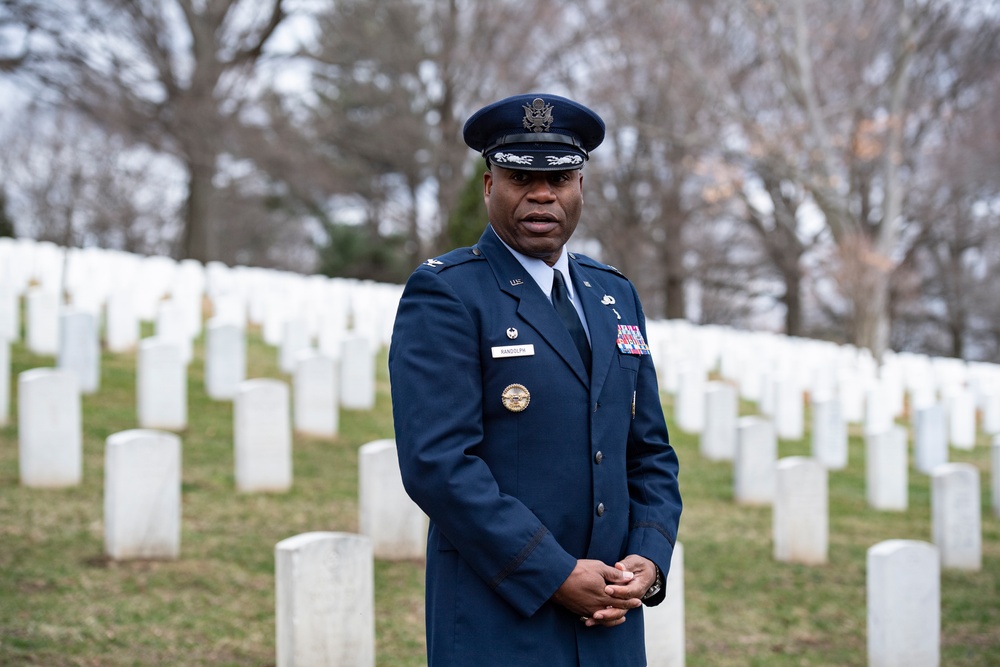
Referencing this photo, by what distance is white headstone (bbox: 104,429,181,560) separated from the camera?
5.15 metres

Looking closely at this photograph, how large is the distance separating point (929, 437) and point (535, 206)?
8.34 meters

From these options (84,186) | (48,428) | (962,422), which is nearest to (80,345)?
(48,428)

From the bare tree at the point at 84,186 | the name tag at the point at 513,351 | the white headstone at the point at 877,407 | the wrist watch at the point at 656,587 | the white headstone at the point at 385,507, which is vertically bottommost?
the white headstone at the point at 385,507

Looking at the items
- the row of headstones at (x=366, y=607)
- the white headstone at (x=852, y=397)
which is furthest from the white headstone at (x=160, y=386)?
the white headstone at (x=852, y=397)

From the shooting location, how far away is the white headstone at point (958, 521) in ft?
20.7

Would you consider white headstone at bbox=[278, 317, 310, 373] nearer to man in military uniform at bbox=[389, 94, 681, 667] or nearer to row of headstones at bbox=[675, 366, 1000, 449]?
row of headstones at bbox=[675, 366, 1000, 449]

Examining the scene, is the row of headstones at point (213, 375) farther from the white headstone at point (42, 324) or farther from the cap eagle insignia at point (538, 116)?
the cap eagle insignia at point (538, 116)

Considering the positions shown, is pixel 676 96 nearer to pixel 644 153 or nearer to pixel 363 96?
pixel 644 153

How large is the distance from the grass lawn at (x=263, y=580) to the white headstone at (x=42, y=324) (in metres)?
2.01

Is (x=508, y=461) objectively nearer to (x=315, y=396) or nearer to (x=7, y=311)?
(x=315, y=396)

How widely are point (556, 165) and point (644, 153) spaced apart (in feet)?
86.1

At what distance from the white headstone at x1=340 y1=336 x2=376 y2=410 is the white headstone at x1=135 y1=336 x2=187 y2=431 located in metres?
1.94

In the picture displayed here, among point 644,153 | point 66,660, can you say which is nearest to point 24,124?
point 644,153

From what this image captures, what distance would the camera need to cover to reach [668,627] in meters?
4.32
